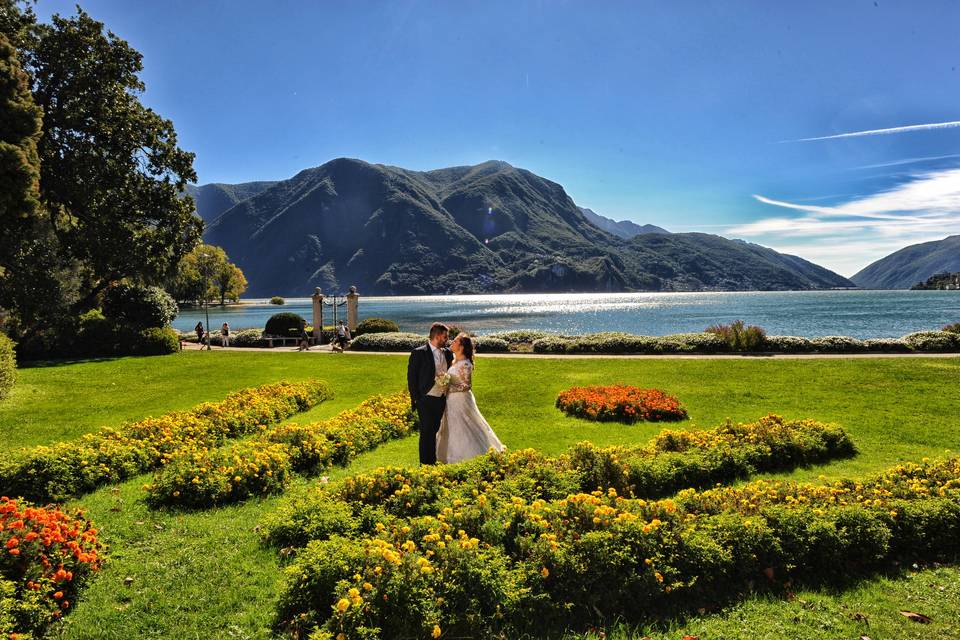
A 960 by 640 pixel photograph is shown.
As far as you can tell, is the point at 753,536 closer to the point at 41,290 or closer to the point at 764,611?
the point at 764,611

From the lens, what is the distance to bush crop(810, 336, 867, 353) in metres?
23.0

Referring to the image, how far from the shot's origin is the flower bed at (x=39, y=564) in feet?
13.2

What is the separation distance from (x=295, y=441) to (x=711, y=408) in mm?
10045

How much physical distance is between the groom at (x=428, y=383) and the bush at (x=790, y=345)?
2079 cm

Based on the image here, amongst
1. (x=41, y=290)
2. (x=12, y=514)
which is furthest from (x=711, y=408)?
(x=41, y=290)

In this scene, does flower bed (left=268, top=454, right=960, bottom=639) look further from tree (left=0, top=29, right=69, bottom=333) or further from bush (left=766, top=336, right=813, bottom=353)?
bush (left=766, top=336, right=813, bottom=353)

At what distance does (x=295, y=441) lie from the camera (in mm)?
8766

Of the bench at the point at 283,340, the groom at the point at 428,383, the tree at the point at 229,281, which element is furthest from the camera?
the tree at the point at 229,281

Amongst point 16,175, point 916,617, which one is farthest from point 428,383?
point 16,175

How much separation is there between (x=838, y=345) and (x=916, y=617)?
22.8m

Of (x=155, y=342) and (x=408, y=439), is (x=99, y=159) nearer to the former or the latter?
(x=155, y=342)

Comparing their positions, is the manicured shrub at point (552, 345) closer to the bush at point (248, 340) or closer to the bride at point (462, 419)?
the bride at point (462, 419)

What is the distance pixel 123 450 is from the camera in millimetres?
8180

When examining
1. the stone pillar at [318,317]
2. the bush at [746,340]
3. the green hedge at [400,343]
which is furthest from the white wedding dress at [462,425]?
the stone pillar at [318,317]
